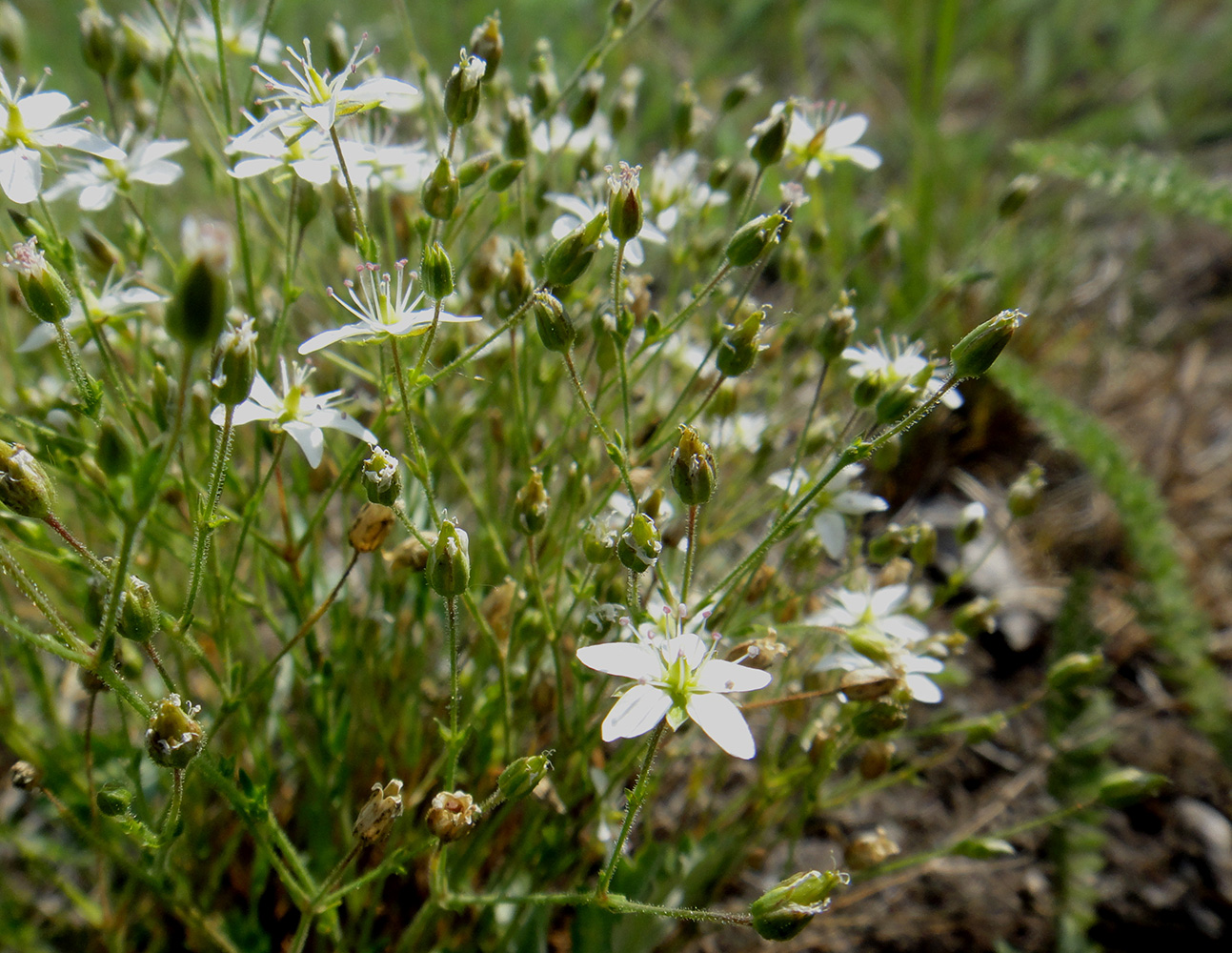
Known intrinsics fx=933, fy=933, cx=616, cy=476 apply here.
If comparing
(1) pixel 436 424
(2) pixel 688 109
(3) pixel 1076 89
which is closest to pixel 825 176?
(3) pixel 1076 89

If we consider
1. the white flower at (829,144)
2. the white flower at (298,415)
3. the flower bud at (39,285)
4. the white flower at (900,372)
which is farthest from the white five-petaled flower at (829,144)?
the flower bud at (39,285)

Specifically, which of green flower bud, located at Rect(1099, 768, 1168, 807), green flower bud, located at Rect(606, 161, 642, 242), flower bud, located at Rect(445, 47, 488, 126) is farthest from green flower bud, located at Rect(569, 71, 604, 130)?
green flower bud, located at Rect(1099, 768, 1168, 807)

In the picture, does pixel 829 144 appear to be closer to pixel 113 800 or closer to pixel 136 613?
pixel 136 613

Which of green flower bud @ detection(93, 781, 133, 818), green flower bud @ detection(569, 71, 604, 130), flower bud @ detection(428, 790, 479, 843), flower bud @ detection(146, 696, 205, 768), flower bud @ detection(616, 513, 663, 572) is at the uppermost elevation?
green flower bud @ detection(569, 71, 604, 130)

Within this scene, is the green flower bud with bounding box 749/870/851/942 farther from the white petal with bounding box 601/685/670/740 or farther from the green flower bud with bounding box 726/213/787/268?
the green flower bud with bounding box 726/213/787/268

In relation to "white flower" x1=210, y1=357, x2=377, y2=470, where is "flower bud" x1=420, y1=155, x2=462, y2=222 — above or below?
above

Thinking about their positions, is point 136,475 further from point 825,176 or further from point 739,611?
point 825,176

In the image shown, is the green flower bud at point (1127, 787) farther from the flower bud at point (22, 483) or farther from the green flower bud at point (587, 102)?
the flower bud at point (22, 483)
